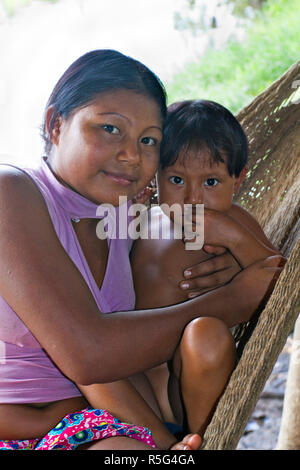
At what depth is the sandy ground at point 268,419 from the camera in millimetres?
2205

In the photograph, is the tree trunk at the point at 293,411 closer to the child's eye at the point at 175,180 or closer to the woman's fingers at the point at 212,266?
the woman's fingers at the point at 212,266

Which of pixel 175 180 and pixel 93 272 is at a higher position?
pixel 175 180

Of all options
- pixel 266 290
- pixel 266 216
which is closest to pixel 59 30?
pixel 266 216

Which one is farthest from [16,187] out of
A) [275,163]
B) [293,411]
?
[293,411]

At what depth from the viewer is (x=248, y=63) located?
5.36m

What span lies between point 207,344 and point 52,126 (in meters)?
0.45

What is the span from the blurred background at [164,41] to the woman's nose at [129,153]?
4.03m

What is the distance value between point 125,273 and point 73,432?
13.1 inches

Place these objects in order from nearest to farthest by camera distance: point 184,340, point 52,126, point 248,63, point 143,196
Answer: point 184,340, point 52,126, point 143,196, point 248,63

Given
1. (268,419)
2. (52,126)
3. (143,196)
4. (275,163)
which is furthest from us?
(268,419)

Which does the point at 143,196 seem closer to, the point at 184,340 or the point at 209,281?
the point at 209,281

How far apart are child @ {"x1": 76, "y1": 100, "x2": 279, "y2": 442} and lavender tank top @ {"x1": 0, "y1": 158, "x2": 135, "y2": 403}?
0.17m
